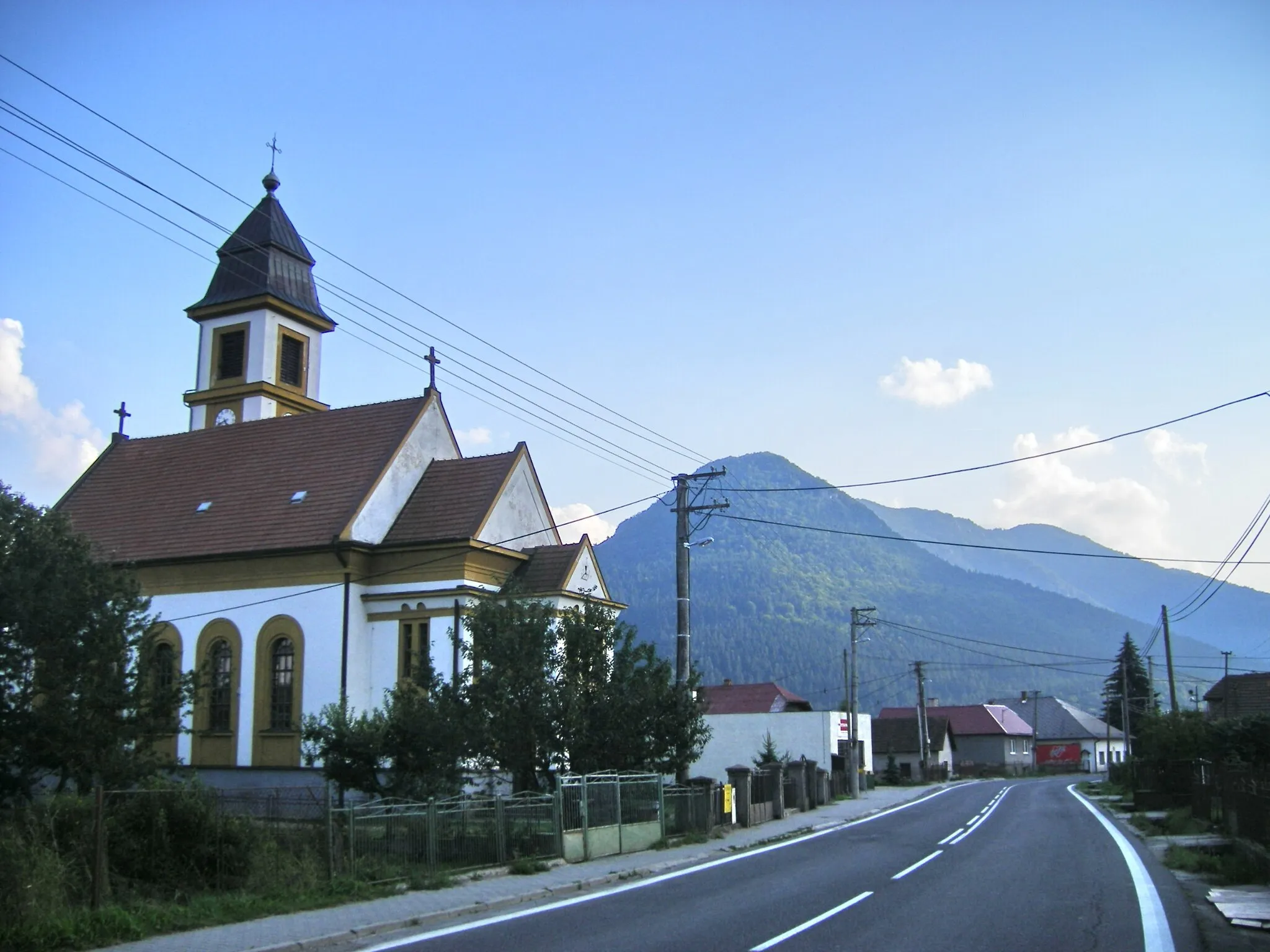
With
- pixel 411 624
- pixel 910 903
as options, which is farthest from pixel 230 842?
pixel 411 624

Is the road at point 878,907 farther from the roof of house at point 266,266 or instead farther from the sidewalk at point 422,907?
the roof of house at point 266,266

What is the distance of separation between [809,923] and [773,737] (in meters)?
48.4

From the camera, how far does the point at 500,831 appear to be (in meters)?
18.6

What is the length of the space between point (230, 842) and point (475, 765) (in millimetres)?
8316

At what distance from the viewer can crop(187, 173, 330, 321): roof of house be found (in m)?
42.5

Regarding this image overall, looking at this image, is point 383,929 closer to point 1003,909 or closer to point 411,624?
point 1003,909

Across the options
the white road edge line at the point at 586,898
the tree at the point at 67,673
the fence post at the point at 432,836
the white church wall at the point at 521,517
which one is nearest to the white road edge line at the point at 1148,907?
the white road edge line at the point at 586,898

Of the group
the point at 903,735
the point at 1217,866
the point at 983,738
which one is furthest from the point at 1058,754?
the point at 1217,866

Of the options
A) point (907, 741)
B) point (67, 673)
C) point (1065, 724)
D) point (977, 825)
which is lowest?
point (907, 741)

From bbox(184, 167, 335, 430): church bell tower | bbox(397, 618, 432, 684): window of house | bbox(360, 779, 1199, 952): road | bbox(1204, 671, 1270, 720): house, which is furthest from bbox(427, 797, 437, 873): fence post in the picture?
bbox(1204, 671, 1270, 720): house

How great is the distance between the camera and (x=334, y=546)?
1221 inches

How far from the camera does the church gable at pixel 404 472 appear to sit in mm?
32000

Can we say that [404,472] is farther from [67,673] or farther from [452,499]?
[67,673]

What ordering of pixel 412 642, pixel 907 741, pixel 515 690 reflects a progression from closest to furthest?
pixel 515 690 < pixel 412 642 < pixel 907 741
